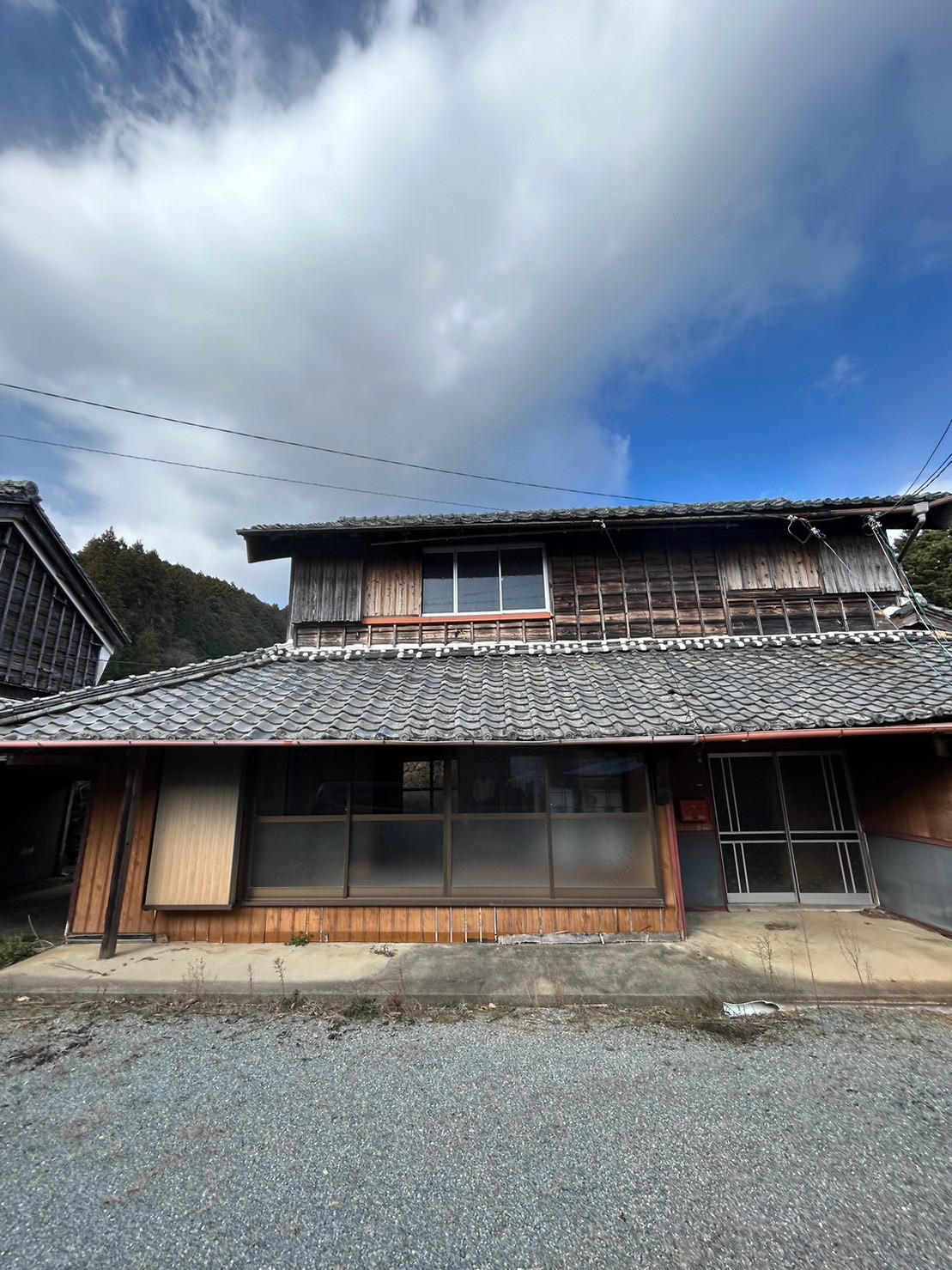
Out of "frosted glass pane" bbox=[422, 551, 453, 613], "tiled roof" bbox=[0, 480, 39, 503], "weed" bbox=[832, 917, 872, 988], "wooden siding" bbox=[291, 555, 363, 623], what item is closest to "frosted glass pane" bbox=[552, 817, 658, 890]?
"weed" bbox=[832, 917, 872, 988]

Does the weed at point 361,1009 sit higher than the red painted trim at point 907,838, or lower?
lower

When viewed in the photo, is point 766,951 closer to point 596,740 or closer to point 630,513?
point 596,740

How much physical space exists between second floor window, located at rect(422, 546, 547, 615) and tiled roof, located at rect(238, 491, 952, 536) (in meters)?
0.54

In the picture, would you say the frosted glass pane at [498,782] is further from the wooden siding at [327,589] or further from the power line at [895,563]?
the power line at [895,563]

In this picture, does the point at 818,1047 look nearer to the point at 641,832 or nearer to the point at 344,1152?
the point at 641,832

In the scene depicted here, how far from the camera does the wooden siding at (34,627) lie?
30.3ft

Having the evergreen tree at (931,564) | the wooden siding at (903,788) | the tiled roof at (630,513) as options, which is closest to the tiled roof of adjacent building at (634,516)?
the tiled roof at (630,513)

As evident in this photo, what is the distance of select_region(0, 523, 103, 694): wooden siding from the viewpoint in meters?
9.25

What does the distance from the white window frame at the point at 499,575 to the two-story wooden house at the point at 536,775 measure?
0.52 m

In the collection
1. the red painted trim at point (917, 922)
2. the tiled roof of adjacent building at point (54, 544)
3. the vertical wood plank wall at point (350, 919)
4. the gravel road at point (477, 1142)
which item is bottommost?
the gravel road at point (477, 1142)

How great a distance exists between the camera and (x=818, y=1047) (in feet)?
11.0

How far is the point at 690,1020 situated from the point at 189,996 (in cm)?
397

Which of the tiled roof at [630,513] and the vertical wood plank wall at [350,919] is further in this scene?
the tiled roof at [630,513]

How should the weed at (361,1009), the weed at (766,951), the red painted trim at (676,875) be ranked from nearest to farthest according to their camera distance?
the weed at (361,1009), the weed at (766,951), the red painted trim at (676,875)
